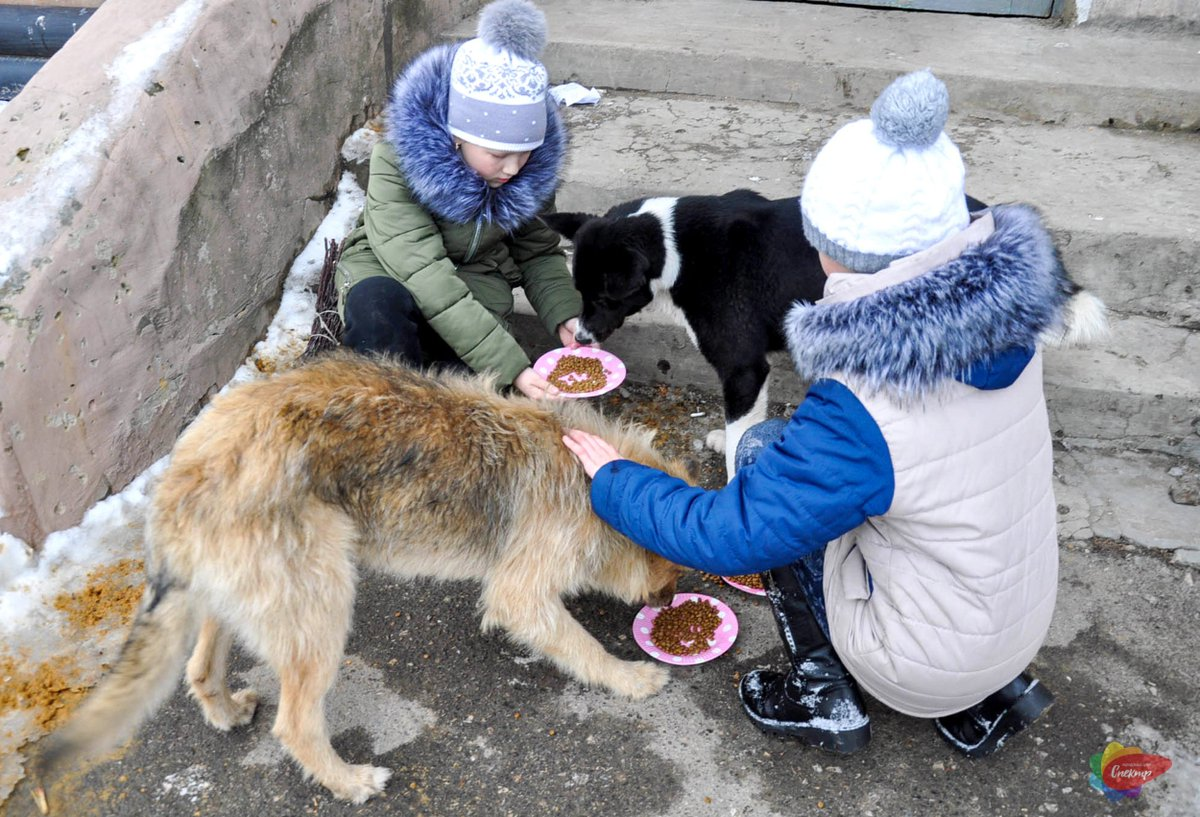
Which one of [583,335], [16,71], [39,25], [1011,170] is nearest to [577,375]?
[583,335]

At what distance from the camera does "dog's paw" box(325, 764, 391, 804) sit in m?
2.69

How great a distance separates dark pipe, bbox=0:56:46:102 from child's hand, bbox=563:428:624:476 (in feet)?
15.5

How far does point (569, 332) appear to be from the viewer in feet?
13.5

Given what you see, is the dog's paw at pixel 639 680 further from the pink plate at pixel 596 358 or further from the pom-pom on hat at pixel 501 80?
the pom-pom on hat at pixel 501 80

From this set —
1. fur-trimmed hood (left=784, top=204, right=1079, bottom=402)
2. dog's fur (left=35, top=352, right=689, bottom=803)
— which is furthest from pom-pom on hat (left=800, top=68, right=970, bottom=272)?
dog's fur (left=35, top=352, right=689, bottom=803)

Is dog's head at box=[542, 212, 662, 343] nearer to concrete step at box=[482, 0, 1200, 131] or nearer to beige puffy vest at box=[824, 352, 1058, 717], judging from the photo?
beige puffy vest at box=[824, 352, 1058, 717]

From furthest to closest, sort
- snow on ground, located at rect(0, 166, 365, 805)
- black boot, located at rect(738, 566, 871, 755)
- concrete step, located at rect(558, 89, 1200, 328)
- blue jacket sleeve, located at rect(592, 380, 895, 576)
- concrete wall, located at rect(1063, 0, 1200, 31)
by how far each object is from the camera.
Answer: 1. concrete wall, located at rect(1063, 0, 1200, 31)
2. concrete step, located at rect(558, 89, 1200, 328)
3. snow on ground, located at rect(0, 166, 365, 805)
4. black boot, located at rect(738, 566, 871, 755)
5. blue jacket sleeve, located at rect(592, 380, 895, 576)

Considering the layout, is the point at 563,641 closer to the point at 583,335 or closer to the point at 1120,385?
the point at 583,335

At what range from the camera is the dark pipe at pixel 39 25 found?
18.1 feet

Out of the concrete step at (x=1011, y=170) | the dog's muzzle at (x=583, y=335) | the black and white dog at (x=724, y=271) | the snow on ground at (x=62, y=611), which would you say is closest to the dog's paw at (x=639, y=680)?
Result: the black and white dog at (x=724, y=271)

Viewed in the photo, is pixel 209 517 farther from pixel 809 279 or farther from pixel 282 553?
pixel 809 279

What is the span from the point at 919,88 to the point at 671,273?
1848 millimetres

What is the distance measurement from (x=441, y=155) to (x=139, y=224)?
1259 mm

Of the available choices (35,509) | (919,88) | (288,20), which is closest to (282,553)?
(35,509)
